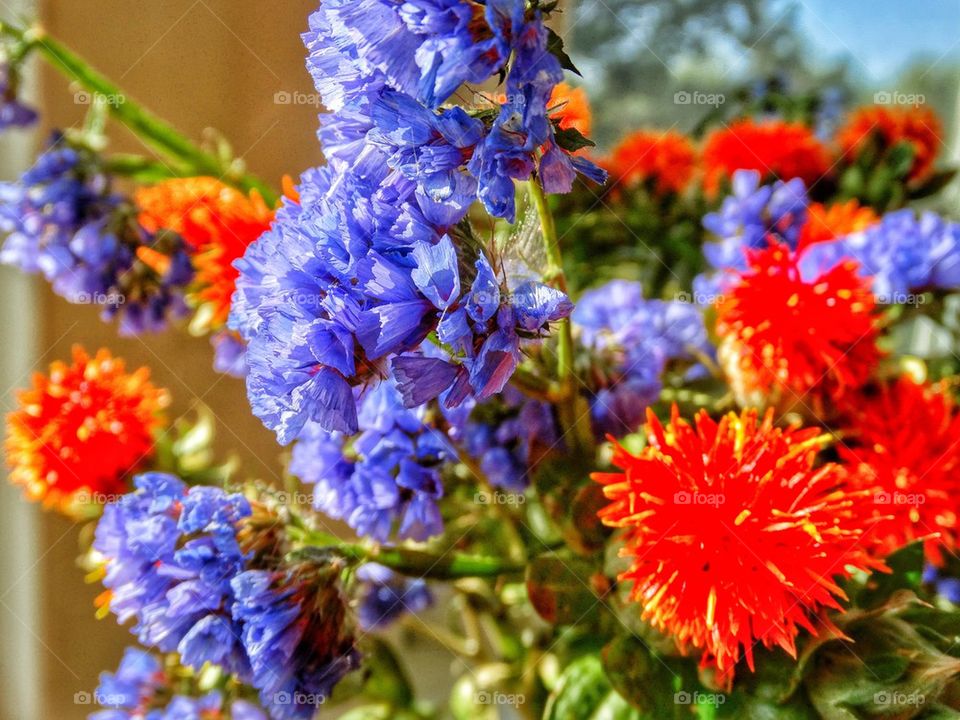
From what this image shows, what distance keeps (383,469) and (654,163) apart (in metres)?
0.33

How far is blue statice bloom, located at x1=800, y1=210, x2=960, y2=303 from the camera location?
39 centimetres

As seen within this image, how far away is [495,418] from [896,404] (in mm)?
186

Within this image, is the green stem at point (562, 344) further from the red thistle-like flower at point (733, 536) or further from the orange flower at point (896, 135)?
the orange flower at point (896, 135)

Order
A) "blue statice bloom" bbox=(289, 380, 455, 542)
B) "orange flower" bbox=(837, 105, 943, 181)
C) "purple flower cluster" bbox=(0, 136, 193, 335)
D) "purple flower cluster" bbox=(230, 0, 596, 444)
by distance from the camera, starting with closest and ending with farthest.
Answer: "purple flower cluster" bbox=(230, 0, 596, 444)
"blue statice bloom" bbox=(289, 380, 455, 542)
"purple flower cluster" bbox=(0, 136, 193, 335)
"orange flower" bbox=(837, 105, 943, 181)

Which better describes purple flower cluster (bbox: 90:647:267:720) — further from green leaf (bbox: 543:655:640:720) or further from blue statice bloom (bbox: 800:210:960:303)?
blue statice bloom (bbox: 800:210:960:303)

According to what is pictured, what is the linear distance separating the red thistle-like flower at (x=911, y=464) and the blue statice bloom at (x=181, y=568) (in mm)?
250

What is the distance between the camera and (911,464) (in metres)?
0.35

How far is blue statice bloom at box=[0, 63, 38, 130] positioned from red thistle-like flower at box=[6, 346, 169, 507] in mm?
140

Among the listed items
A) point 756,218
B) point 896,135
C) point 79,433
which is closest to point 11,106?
point 79,433

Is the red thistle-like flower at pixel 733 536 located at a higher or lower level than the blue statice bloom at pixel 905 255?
lower

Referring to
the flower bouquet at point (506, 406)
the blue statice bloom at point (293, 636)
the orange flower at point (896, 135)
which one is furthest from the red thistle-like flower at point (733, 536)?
the orange flower at point (896, 135)

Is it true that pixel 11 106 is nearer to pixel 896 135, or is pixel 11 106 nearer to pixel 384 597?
pixel 384 597

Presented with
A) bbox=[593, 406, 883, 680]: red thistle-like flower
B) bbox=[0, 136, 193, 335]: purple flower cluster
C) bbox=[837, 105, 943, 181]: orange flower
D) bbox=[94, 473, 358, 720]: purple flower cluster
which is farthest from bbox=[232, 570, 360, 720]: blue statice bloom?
bbox=[837, 105, 943, 181]: orange flower

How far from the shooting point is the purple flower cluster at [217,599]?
28cm
